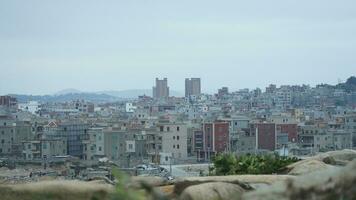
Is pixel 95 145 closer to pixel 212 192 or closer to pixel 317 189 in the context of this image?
pixel 212 192

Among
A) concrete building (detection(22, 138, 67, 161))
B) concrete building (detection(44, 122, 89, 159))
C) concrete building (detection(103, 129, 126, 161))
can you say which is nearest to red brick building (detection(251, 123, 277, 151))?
concrete building (detection(103, 129, 126, 161))

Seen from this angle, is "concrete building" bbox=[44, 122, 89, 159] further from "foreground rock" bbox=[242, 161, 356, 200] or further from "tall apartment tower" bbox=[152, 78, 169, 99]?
"tall apartment tower" bbox=[152, 78, 169, 99]

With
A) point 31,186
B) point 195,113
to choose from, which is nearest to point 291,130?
point 195,113

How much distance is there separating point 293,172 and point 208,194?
2646 millimetres

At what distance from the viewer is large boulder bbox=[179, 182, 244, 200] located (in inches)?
350

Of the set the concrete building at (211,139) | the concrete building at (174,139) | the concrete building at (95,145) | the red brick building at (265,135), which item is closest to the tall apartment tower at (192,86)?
the red brick building at (265,135)

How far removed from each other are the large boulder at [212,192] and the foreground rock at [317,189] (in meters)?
2.67

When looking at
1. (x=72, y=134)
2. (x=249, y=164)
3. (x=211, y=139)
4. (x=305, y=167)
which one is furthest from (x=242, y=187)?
(x=72, y=134)

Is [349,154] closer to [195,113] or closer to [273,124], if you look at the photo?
[273,124]

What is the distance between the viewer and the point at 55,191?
392 inches

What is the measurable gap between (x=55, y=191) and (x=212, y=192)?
7.53 ft

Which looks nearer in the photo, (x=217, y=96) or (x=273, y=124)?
(x=273, y=124)

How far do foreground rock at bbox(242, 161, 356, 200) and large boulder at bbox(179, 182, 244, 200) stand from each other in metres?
2.67

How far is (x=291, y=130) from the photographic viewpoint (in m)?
69.2
